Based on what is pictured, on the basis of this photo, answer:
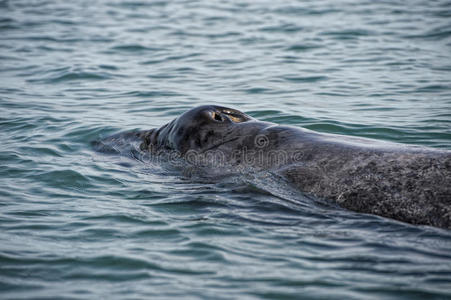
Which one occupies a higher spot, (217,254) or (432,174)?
(432,174)

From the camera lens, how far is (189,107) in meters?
12.3

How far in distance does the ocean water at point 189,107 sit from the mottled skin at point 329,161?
0.23 meters

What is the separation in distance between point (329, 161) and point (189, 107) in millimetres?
5917

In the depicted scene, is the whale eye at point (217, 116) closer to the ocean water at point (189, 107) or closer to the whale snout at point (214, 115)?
the whale snout at point (214, 115)

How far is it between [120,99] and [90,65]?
12.3 ft

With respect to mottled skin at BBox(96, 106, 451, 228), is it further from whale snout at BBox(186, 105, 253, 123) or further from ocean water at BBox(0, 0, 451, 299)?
ocean water at BBox(0, 0, 451, 299)

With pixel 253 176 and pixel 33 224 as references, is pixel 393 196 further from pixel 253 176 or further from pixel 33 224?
pixel 33 224

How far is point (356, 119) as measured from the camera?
11.0 metres

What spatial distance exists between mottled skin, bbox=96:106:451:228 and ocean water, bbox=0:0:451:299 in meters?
0.23

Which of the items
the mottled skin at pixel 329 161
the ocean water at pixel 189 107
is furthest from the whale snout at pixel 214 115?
the ocean water at pixel 189 107

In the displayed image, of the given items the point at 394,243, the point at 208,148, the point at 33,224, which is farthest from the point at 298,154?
the point at 33,224

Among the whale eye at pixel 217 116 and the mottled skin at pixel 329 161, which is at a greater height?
the whale eye at pixel 217 116

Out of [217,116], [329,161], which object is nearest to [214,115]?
[217,116]

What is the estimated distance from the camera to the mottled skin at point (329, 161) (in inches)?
237
